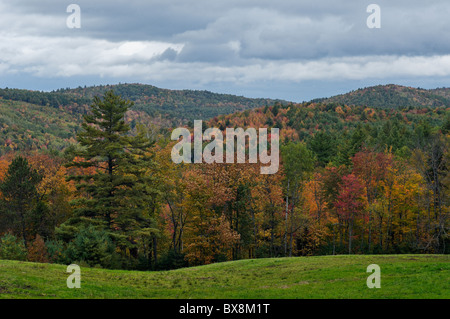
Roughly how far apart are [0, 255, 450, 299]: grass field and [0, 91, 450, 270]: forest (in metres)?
13.0

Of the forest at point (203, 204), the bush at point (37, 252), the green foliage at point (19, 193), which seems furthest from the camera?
the green foliage at point (19, 193)

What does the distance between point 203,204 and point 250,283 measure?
22454 mm

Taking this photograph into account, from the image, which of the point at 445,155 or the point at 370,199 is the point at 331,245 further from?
the point at 445,155

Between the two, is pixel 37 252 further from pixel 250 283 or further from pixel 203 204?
pixel 250 283

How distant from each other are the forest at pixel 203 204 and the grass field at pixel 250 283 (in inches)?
511

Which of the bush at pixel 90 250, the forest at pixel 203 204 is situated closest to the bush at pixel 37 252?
the forest at pixel 203 204

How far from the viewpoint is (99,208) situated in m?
42.5

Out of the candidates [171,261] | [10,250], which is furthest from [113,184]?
[10,250]

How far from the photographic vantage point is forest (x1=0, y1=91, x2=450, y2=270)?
4338 centimetres

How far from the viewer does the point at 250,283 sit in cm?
2389

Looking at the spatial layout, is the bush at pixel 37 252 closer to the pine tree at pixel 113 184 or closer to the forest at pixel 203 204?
the forest at pixel 203 204

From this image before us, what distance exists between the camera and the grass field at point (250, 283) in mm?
18609

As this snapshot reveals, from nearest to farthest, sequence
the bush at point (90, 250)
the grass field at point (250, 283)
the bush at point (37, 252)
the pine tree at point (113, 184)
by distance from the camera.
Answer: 1. the grass field at point (250, 283)
2. the bush at point (90, 250)
3. the bush at point (37, 252)
4. the pine tree at point (113, 184)

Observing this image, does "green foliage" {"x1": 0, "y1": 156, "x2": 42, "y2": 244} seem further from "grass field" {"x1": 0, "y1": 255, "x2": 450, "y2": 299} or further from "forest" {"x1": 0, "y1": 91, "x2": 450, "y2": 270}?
"grass field" {"x1": 0, "y1": 255, "x2": 450, "y2": 299}
